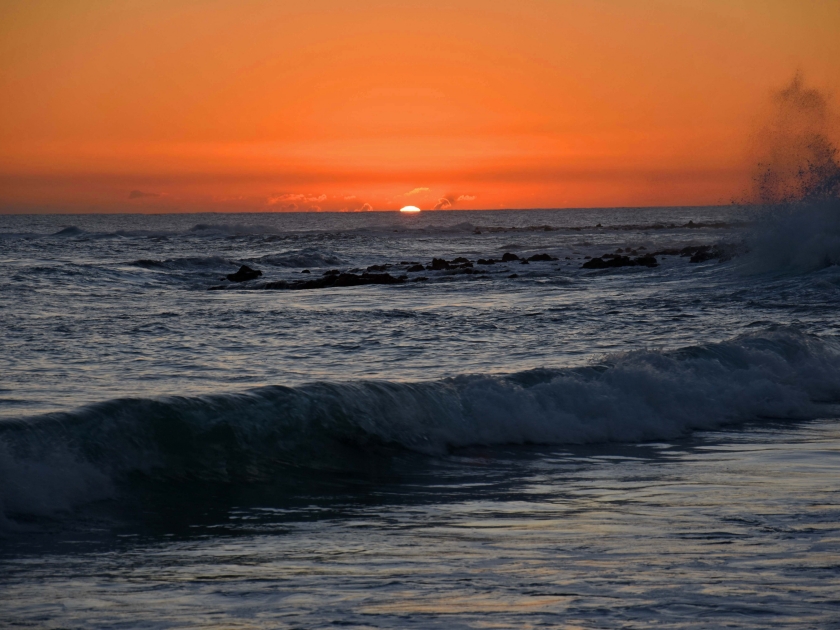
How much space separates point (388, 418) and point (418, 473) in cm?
115

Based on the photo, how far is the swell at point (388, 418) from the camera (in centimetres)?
691

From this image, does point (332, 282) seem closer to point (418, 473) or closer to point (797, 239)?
point (797, 239)

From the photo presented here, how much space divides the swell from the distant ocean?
1.0 inches

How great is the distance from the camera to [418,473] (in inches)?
300

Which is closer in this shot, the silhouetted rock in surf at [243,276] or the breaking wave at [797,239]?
the breaking wave at [797,239]

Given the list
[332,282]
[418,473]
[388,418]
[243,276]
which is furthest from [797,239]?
[418,473]

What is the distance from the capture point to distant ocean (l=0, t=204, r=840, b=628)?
4.27 meters

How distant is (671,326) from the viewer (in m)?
16.3

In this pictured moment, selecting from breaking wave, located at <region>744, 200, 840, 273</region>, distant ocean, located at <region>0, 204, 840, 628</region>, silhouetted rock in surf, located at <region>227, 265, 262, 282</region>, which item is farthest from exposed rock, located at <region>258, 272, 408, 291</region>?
breaking wave, located at <region>744, 200, 840, 273</region>

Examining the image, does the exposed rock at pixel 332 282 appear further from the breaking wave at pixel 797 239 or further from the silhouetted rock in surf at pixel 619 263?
the breaking wave at pixel 797 239

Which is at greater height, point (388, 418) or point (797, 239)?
Result: point (797, 239)

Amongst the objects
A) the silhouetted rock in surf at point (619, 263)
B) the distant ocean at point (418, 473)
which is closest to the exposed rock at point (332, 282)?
the silhouetted rock in surf at point (619, 263)

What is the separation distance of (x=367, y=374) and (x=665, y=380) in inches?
147

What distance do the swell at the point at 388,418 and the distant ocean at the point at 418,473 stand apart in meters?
0.03
